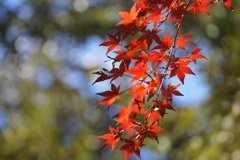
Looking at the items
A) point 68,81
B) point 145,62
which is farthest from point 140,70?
point 68,81

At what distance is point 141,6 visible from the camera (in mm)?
1154

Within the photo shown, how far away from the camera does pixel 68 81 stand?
6.96m

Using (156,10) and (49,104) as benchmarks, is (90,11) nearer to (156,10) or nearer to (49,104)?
(49,104)

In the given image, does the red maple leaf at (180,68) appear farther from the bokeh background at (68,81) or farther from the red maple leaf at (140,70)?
the bokeh background at (68,81)

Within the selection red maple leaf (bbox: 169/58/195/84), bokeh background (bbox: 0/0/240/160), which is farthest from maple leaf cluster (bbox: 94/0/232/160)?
bokeh background (bbox: 0/0/240/160)

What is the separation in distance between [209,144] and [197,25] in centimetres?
179

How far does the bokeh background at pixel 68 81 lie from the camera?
429 cm

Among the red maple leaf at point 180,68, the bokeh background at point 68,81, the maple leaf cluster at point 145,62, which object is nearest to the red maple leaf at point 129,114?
the maple leaf cluster at point 145,62

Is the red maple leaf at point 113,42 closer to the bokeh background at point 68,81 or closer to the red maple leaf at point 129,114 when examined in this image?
the red maple leaf at point 129,114

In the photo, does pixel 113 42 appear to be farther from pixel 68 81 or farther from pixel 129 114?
pixel 68 81

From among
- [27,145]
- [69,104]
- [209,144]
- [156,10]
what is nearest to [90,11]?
[69,104]

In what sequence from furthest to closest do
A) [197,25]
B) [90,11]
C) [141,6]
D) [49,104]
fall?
[49,104] < [90,11] < [197,25] < [141,6]

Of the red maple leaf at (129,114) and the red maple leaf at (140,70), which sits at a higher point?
the red maple leaf at (140,70)

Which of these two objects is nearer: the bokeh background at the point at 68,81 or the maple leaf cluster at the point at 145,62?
the maple leaf cluster at the point at 145,62
